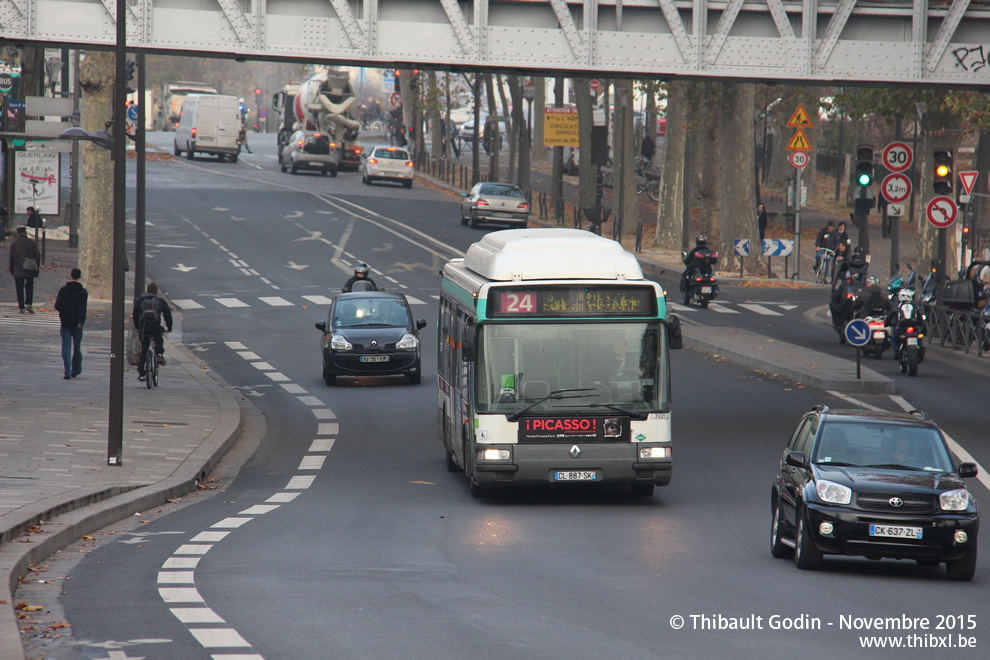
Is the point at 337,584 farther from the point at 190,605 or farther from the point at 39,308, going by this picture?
the point at 39,308

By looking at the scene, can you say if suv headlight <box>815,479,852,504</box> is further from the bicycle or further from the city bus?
the bicycle

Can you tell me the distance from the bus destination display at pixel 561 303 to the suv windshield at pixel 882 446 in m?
3.42

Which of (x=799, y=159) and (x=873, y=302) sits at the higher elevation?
(x=799, y=159)

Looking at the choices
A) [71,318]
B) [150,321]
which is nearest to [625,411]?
[150,321]

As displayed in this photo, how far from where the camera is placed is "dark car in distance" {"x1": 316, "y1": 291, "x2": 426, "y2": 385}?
2512cm

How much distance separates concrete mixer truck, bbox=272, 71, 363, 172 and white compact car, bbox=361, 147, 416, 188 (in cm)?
337

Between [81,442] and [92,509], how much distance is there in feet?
14.3

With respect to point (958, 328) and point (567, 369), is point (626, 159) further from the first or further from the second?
point (567, 369)

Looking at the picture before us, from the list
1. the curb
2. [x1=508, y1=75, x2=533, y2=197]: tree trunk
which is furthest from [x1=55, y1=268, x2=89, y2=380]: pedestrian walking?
[x1=508, y1=75, x2=533, y2=197]: tree trunk

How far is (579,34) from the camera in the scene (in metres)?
Result: 22.1

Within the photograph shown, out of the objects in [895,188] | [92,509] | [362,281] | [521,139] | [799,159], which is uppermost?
[521,139]

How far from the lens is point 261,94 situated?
185 metres

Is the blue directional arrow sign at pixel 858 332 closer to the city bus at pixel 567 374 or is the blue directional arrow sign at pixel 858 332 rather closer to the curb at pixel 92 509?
the city bus at pixel 567 374

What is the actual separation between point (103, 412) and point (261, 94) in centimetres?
16868
